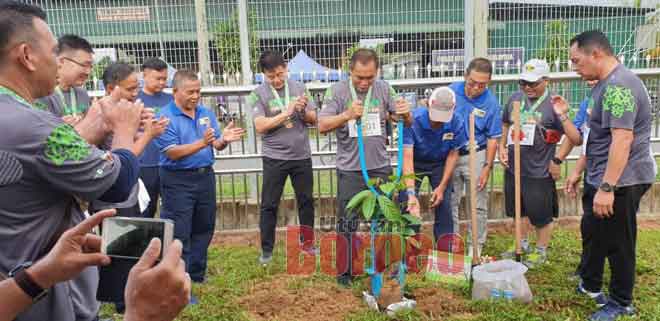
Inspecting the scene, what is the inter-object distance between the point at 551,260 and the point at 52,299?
4126 millimetres

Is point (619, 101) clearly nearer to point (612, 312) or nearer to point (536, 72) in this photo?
point (536, 72)

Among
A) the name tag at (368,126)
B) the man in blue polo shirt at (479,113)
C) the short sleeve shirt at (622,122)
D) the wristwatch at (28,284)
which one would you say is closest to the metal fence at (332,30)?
the man in blue polo shirt at (479,113)

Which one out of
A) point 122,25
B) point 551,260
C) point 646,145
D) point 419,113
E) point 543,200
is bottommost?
point 551,260

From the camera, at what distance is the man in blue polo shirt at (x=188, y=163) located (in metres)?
3.72

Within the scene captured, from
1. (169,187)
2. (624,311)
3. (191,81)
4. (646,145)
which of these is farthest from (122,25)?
(624,311)

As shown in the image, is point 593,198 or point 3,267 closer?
point 3,267

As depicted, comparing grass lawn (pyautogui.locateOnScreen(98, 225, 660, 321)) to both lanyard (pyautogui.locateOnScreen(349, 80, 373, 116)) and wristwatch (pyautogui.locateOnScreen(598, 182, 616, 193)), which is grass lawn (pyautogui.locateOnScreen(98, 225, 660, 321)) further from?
lanyard (pyautogui.locateOnScreen(349, 80, 373, 116))

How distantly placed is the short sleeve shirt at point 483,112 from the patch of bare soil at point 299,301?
180 centimetres

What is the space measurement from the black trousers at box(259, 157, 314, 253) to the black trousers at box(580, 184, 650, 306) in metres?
2.31

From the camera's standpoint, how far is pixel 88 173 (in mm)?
1570

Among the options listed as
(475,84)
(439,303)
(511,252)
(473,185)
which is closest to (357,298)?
(439,303)

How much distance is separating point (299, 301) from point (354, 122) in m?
1.45

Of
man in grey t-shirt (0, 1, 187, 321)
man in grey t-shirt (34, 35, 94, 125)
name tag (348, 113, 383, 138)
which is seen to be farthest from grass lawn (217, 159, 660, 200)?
man in grey t-shirt (0, 1, 187, 321)

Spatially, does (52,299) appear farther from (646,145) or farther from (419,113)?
(646,145)
